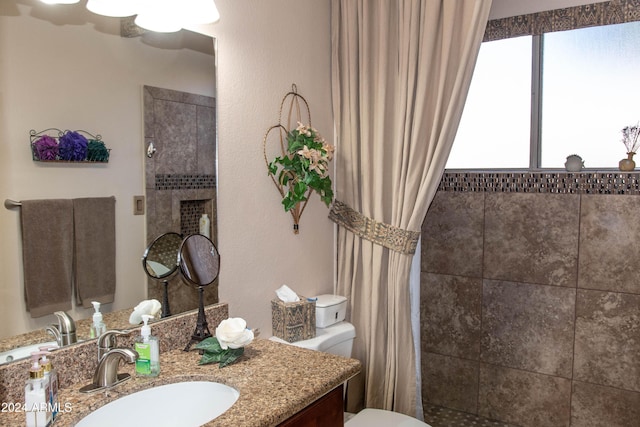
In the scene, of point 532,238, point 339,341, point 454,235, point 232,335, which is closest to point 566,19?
point 532,238

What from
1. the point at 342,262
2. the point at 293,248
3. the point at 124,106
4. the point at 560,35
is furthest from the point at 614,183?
the point at 124,106

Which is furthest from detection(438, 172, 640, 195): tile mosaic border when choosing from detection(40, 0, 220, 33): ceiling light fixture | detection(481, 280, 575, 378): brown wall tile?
detection(40, 0, 220, 33): ceiling light fixture

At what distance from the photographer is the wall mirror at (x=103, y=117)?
1346 millimetres

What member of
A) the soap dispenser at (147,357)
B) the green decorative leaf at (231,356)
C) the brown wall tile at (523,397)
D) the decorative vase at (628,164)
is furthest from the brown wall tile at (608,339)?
the soap dispenser at (147,357)

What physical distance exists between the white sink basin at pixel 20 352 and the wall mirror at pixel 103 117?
14mm

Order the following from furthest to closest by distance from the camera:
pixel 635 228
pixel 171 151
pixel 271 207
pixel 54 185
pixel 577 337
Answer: pixel 577 337 < pixel 635 228 < pixel 271 207 < pixel 171 151 < pixel 54 185

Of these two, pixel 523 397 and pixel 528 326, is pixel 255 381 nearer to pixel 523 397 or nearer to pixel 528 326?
pixel 528 326

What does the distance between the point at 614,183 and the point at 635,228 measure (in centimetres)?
25

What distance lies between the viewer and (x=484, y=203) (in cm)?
303

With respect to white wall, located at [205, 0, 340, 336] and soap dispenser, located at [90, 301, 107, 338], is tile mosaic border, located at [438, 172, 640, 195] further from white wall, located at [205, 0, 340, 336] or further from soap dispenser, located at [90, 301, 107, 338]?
soap dispenser, located at [90, 301, 107, 338]

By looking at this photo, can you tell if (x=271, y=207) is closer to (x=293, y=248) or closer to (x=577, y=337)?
(x=293, y=248)

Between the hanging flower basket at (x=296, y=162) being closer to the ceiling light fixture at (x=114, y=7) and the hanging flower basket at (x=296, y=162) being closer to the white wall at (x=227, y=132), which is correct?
the white wall at (x=227, y=132)

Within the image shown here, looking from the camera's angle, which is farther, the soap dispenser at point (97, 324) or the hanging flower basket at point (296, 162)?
the hanging flower basket at point (296, 162)

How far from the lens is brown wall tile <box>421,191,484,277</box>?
10.1 ft
